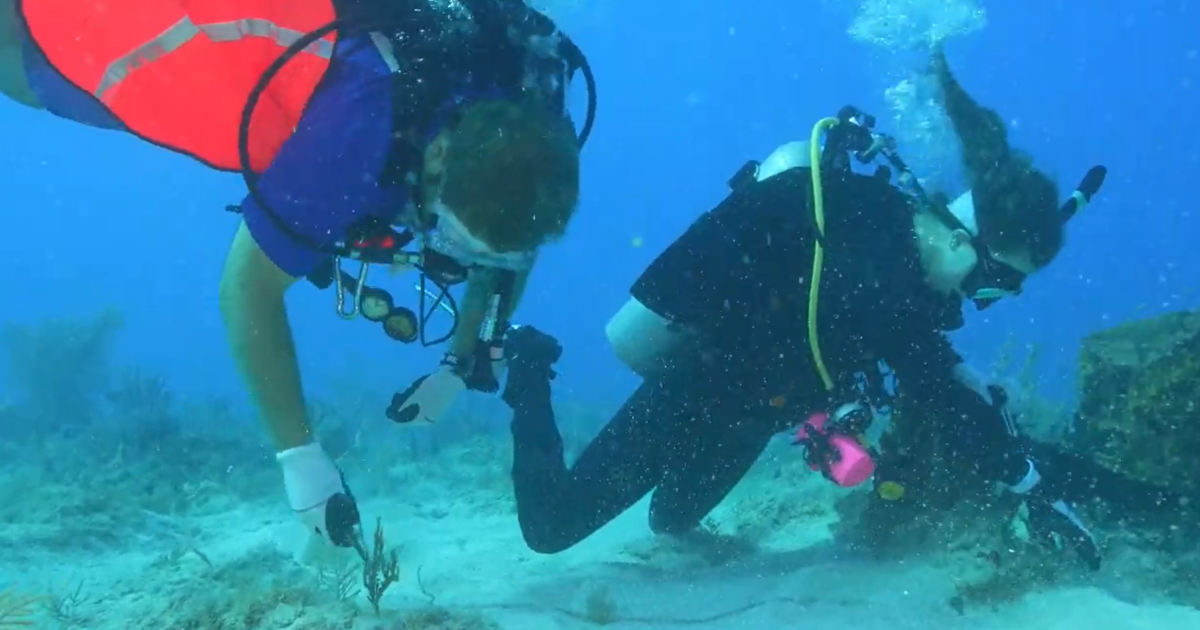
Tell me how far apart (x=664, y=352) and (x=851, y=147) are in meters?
A: 1.50

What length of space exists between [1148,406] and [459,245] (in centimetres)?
379

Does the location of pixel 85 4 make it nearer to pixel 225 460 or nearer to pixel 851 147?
pixel 851 147

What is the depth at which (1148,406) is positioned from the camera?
4262mm

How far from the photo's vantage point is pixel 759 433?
461 centimetres

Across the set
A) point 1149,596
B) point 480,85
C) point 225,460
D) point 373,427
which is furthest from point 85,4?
point 373,427

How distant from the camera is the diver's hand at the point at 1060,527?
3705 mm

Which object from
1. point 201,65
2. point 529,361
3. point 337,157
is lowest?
point 529,361

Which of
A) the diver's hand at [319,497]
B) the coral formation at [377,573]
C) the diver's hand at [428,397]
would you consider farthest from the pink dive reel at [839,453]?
the diver's hand at [319,497]

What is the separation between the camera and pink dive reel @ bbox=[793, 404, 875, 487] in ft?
12.1

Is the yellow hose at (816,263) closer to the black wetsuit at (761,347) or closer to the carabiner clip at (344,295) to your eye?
the black wetsuit at (761,347)

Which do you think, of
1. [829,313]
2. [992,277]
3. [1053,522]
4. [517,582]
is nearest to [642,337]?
[829,313]

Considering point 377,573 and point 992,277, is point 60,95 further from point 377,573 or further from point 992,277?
point 992,277

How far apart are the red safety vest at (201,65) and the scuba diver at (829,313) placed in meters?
2.03

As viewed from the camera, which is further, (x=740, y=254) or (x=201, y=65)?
(x=740, y=254)
